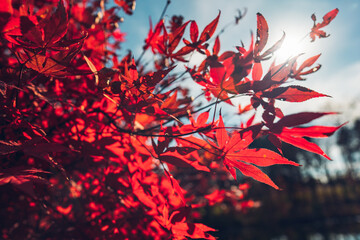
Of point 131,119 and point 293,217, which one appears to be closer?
point 131,119

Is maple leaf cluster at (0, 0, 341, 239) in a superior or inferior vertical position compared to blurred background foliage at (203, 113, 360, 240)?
superior

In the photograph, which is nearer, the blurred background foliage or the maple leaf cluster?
the maple leaf cluster

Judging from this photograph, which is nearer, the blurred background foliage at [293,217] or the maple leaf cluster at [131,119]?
the maple leaf cluster at [131,119]

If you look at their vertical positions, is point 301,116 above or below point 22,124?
above

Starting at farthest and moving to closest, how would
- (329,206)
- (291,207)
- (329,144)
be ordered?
(329,144) < (329,206) < (291,207)

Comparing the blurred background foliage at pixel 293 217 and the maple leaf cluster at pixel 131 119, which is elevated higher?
the maple leaf cluster at pixel 131 119

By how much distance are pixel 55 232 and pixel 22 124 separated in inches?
29.2

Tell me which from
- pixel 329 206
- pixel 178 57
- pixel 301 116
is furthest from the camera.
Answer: pixel 329 206

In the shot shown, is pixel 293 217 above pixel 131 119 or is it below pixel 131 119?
below

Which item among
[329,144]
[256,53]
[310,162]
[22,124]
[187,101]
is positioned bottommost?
[310,162]

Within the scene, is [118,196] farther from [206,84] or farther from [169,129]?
[206,84]

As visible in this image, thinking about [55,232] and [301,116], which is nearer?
[301,116]

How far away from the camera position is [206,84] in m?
0.66

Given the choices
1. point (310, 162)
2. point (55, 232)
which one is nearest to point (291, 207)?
point (310, 162)
